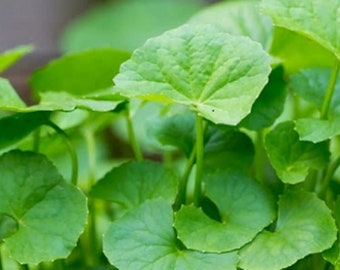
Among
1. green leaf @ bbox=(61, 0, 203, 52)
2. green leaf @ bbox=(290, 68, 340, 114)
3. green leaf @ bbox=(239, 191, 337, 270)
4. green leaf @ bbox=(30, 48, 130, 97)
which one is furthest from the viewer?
green leaf @ bbox=(61, 0, 203, 52)

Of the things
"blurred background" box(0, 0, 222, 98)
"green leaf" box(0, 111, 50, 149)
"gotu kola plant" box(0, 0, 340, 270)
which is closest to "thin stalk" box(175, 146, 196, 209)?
"gotu kola plant" box(0, 0, 340, 270)

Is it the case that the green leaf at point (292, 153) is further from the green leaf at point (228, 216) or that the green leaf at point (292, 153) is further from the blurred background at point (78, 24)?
the blurred background at point (78, 24)

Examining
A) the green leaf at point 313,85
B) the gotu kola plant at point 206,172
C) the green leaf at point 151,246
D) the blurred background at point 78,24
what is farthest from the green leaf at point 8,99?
the blurred background at point 78,24

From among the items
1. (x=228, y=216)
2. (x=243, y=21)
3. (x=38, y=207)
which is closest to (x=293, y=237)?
(x=228, y=216)

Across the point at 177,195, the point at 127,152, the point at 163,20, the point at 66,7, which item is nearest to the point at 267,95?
the point at 177,195

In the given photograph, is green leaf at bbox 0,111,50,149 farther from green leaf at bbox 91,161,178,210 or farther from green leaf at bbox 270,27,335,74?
green leaf at bbox 270,27,335,74

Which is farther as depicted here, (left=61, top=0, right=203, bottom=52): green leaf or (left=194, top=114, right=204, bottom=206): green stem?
(left=61, top=0, right=203, bottom=52): green leaf

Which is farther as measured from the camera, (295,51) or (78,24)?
(78,24)

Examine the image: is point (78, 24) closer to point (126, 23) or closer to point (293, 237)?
point (126, 23)
